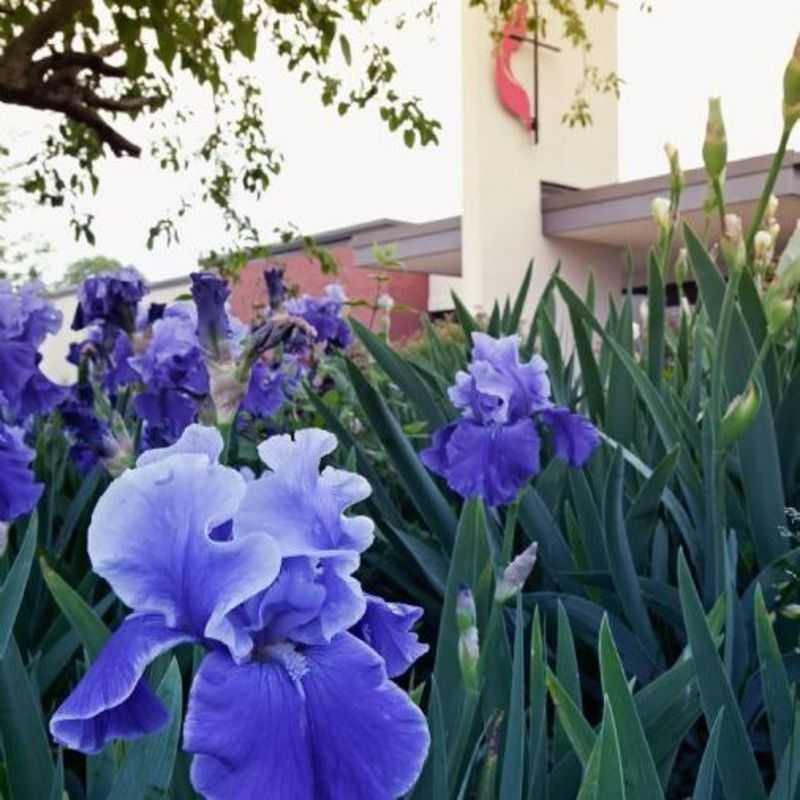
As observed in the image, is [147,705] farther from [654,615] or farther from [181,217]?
[181,217]

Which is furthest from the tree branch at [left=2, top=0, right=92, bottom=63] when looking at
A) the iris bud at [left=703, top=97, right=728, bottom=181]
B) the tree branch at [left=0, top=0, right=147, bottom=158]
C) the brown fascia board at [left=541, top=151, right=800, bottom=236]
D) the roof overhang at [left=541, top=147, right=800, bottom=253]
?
the roof overhang at [left=541, top=147, right=800, bottom=253]

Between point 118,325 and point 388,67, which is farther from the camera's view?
point 388,67

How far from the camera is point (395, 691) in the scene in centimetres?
52

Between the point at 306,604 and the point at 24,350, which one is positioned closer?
the point at 306,604

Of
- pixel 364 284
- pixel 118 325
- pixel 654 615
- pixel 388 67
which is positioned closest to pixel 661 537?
pixel 654 615

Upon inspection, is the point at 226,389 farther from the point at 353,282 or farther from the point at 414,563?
the point at 353,282

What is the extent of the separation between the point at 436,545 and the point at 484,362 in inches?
13.8

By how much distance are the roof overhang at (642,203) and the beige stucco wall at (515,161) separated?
25 centimetres

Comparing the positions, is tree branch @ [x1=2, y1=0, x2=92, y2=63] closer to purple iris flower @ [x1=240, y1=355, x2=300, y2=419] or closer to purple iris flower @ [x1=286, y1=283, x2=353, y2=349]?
purple iris flower @ [x1=286, y1=283, x2=353, y2=349]

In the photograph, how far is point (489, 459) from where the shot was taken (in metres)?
1.21

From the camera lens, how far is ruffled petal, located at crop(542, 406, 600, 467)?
1271mm

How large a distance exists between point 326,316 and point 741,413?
1.53 m

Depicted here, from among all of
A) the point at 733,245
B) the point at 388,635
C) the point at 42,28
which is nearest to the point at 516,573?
the point at 388,635

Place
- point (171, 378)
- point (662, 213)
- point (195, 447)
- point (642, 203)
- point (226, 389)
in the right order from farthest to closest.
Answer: point (642, 203), point (662, 213), point (171, 378), point (226, 389), point (195, 447)
